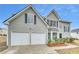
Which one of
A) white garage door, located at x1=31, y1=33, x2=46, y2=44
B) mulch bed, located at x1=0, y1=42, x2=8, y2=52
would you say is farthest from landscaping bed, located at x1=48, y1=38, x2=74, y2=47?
mulch bed, located at x1=0, y1=42, x2=8, y2=52

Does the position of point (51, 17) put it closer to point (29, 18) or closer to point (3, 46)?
point (29, 18)

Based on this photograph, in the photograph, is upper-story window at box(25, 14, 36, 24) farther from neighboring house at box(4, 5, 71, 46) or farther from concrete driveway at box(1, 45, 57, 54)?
concrete driveway at box(1, 45, 57, 54)

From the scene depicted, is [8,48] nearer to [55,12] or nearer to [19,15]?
[19,15]

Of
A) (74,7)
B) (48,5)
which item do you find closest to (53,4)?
(48,5)

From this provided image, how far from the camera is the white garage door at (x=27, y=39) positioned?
7900 mm

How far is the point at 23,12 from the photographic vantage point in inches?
307

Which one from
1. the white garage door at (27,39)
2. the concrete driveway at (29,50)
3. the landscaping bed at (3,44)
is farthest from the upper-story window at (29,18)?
the landscaping bed at (3,44)

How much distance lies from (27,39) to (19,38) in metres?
0.30

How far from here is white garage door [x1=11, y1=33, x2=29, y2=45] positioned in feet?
25.9

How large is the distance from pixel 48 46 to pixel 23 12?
62.4 inches

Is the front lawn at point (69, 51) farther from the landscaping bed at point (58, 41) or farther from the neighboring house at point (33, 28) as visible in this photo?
the neighboring house at point (33, 28)

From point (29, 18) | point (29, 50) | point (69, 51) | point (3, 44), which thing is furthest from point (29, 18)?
point (69, 51)

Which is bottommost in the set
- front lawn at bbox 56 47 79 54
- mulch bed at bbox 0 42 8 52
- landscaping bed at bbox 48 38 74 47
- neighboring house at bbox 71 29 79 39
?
front lawn at bbox 56 47 79 54

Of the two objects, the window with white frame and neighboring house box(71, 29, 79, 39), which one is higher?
the window with white frame
